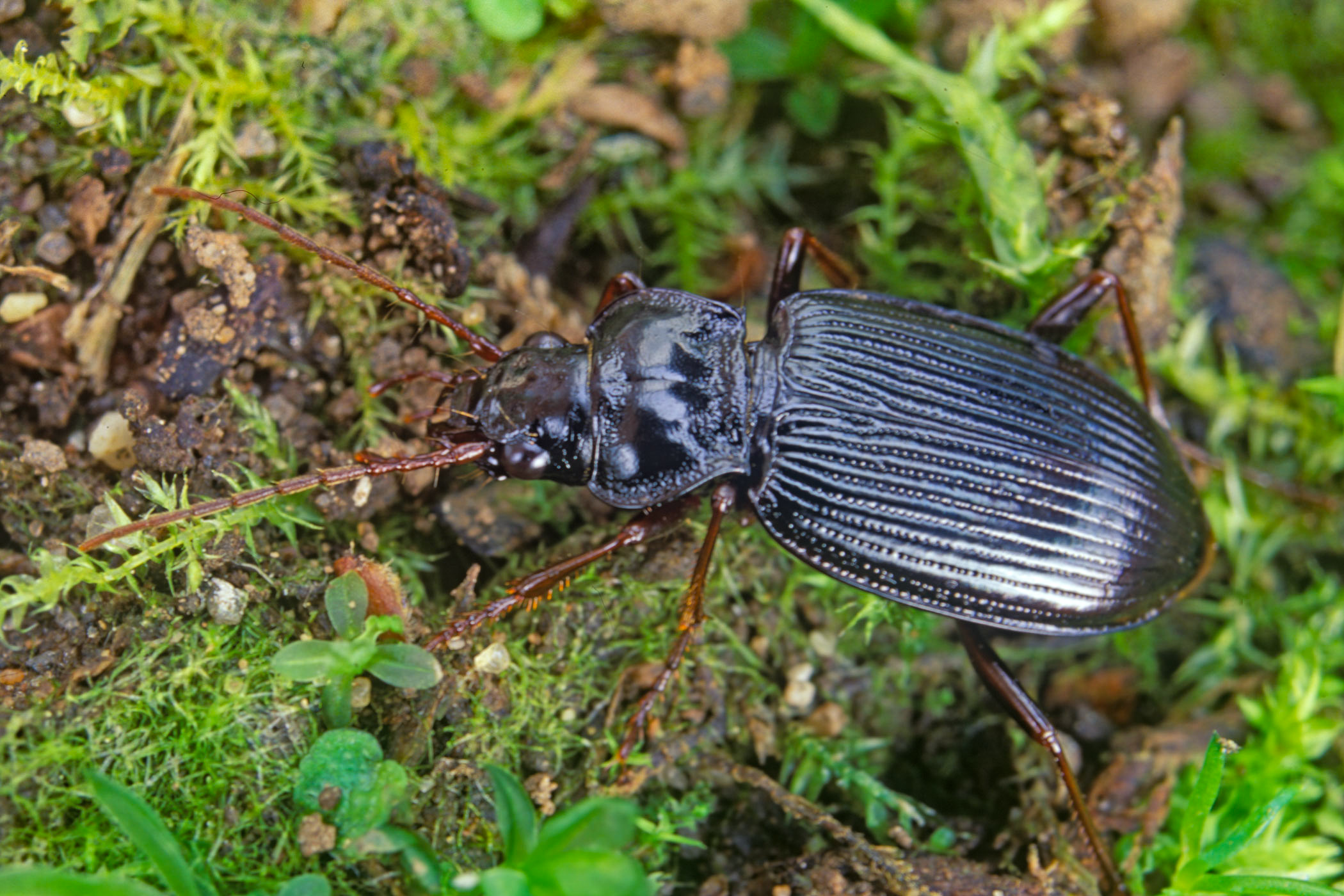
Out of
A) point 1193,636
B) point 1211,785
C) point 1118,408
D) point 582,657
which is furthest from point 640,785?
point 1193,636

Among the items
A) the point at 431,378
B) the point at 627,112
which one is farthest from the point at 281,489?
the point at 627,112

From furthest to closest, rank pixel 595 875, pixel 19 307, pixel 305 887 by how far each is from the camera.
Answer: pixel 19 307 → pixel 305 887 → pixel 595 875

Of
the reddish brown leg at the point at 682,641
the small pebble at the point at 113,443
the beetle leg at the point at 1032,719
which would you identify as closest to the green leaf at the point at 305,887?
the reddish brown leg at the point at 682,641

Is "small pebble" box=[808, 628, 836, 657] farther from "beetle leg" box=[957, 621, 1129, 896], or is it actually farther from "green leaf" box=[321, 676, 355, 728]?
"green leaf" box=[321, 676, 355, 728]

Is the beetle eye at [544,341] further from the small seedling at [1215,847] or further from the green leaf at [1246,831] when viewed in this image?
the green leaf at [1246,831]

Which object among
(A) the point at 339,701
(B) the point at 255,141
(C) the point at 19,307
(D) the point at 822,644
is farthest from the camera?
(D) the point at 822,644

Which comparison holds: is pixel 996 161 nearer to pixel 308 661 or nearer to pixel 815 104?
pixel 815 104

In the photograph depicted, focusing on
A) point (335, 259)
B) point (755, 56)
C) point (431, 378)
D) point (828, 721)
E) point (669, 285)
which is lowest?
point (828, 721)
